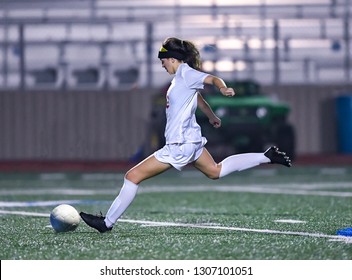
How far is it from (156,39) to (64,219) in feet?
47.7

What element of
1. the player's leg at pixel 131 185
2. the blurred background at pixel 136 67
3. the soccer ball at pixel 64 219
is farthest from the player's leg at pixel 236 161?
the blurred background at pixel 136 67

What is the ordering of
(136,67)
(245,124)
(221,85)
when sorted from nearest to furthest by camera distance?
(221,85) → (245,124) → (136,67)

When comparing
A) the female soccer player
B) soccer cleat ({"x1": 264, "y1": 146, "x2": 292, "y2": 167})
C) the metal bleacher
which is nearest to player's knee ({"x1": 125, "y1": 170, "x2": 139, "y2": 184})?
the female soccer player

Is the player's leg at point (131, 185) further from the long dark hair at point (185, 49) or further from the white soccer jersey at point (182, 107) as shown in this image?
the long dark hair at point (185, 49)

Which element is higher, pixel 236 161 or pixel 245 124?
pixel 236 161

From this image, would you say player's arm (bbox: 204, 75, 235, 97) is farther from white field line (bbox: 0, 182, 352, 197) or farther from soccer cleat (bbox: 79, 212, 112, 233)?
white field line (bbox: 0, 182, 352, 197)

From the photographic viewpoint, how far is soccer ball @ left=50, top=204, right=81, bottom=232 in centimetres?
806

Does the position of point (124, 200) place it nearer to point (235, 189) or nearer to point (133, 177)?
point (133, 177)

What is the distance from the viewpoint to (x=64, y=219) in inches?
317

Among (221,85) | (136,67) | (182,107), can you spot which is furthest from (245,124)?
(221,85)

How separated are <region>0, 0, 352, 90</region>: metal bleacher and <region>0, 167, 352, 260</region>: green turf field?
560cm

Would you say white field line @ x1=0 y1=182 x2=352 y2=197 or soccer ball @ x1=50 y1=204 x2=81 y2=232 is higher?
soccer ball @ x1=50 y1=204 x2=81 y2=232

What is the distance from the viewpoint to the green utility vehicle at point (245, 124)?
19234 millimetres

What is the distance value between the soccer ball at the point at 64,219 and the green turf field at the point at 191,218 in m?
0.09
